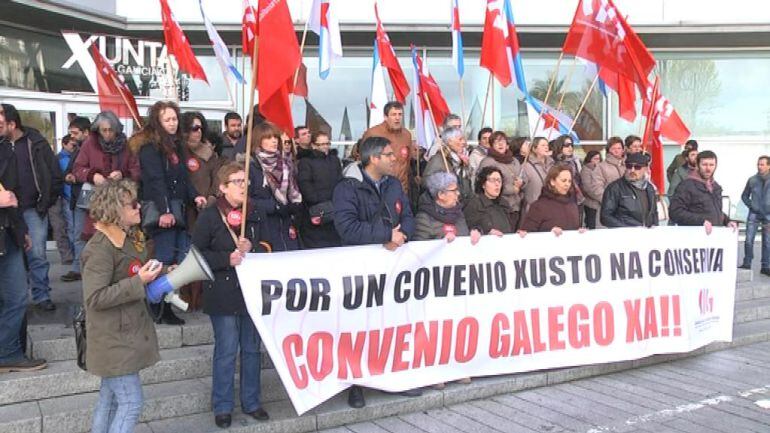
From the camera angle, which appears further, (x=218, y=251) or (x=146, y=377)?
(x=146, y=377)

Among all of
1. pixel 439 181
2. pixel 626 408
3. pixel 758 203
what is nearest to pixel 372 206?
pixel 439 181

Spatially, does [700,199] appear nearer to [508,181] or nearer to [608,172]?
[608,172]

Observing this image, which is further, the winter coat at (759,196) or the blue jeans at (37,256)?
the winter coat at (759,196)

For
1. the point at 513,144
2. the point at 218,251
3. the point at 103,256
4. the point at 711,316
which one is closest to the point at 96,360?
the point at 103,256

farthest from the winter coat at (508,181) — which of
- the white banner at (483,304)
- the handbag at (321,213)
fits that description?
the handbag at (321,213)

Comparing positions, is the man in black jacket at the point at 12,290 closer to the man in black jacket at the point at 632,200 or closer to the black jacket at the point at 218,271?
the black jacket at the point at 218,271

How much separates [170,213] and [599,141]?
38.5ft

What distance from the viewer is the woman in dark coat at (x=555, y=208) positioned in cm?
628

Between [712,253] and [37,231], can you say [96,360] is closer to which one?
[37,231]

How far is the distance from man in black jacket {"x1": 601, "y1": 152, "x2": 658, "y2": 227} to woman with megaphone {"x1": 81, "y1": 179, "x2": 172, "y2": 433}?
4.85 meters

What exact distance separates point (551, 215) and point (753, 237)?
6.44m

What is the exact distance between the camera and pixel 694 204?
808cm

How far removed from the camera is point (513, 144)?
29.1ft

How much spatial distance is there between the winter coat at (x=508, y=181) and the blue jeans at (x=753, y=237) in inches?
204
